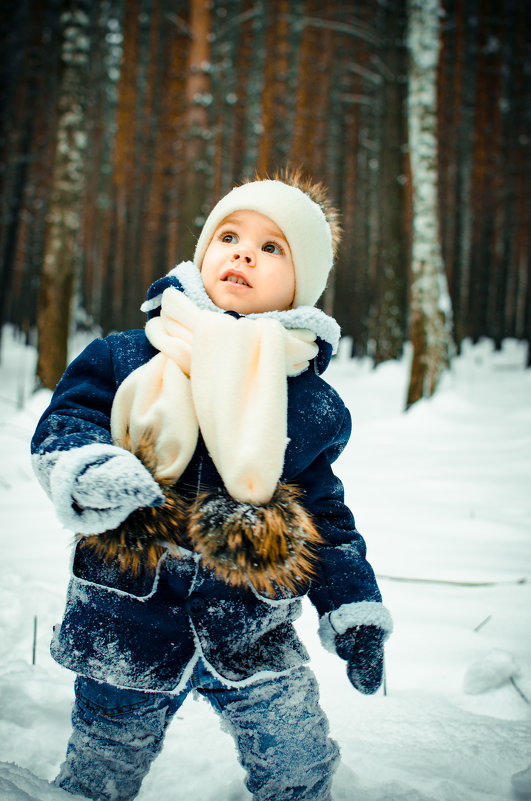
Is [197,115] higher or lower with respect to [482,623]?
higher

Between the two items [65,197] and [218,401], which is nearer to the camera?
[218,401]

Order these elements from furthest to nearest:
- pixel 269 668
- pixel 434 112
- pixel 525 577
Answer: pixel 434 112 → pixel 525 577 → pixel 269 668

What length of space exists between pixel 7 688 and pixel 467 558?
91.5 inches

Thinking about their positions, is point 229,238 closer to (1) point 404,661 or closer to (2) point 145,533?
(2) point 145,533

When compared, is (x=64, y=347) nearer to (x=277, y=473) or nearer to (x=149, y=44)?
(x=277, y=473)

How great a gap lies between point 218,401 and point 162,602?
1.58 ft

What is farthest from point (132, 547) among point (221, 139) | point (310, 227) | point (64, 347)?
point (221, 139)

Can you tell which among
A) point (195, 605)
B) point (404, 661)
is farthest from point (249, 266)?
point (404, 661)

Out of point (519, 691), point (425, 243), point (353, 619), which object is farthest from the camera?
point (425, 243)

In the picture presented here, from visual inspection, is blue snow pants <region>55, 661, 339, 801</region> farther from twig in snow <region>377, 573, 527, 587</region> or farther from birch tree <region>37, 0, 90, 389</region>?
birch tree <region>37, 0, 90, 389</region>

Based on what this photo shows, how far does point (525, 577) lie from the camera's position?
2523 millimetres

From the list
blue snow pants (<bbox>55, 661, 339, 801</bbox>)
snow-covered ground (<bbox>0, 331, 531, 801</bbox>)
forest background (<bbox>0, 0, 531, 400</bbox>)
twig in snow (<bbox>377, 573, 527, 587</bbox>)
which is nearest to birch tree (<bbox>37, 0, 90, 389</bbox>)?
forest background (<bbox>0, 0, 531, 400</bbox>)

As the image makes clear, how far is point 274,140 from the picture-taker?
1071 cm

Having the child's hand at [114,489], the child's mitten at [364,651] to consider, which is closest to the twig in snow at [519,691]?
the child's mitten at [364,651]
